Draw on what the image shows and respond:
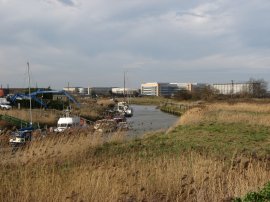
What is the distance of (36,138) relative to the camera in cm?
1413

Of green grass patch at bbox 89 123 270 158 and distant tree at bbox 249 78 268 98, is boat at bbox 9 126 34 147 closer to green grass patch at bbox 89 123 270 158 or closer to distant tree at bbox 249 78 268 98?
green grass patch at bbox 89 123 270 158

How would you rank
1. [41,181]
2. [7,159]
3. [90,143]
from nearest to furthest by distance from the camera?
[41,181] < [7,159] < [90,143]

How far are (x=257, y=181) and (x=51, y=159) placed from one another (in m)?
5.80

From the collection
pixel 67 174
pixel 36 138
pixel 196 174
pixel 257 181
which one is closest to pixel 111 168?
pixel 67 174

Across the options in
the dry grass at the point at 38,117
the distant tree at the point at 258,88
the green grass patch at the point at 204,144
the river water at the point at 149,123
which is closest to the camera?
the green grass patch at the point at 204,144

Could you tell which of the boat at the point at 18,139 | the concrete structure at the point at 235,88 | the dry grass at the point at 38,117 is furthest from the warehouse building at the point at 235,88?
the boat at the point at 18,139

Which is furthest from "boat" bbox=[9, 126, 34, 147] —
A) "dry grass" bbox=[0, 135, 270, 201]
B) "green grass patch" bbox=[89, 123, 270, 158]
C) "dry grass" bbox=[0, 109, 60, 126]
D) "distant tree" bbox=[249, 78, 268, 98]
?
"distant tree" bbox=[249, 78, 268, 98]

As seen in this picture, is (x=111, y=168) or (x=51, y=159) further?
(x=51, y=159)

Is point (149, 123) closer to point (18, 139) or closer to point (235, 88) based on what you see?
point (18, 139)

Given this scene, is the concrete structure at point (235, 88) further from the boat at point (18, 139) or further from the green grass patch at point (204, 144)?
the boat at point (18, 139)

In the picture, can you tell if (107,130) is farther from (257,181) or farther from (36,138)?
(257,181)

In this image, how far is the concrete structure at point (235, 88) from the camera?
342 ft

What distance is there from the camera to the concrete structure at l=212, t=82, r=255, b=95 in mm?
104188

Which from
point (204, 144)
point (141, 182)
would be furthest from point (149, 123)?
point (141, 182)
